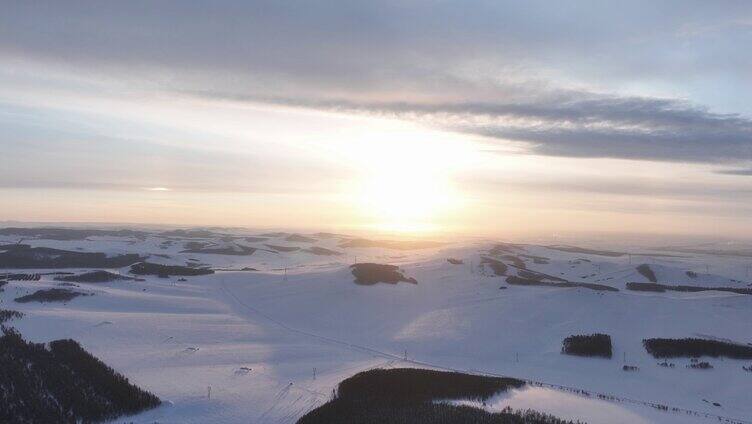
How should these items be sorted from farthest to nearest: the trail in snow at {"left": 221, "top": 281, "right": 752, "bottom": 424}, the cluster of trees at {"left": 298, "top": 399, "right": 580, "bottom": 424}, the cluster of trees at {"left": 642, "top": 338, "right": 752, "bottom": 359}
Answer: the cluster of trees at {"left": 642, "top": 338, "right": 752, "bottom": 359}, the trail in snow at {"left": 221, "top": 281, "right": 752, "bottom": 424}, the cluster of trees at {"left": 298, "top": 399, "right": 580, "bottom": 424}

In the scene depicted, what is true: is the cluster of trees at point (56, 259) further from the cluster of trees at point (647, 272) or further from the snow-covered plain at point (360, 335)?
the cluster of trees at point (647, 272)

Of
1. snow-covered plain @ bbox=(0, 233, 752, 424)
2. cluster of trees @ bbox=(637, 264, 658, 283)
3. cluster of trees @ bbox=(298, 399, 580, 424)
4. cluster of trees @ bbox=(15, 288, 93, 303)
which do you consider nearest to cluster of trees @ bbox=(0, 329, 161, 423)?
snow-covered plain @ bbox=(0, 233, 752, 424)

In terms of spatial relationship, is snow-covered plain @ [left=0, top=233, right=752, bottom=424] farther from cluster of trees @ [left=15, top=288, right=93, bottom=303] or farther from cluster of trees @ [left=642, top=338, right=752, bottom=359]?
cluster of trees @ [left=15, top=288, right=93, bottom=303]

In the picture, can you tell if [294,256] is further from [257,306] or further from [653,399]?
[653,399]

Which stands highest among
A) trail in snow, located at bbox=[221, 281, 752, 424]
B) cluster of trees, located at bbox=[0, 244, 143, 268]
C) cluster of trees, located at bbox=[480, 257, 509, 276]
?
cluster of trees, located at bbox=[480, 257, 509, 276]

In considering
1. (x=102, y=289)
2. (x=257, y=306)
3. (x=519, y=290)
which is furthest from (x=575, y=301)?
(x=102, y=289)

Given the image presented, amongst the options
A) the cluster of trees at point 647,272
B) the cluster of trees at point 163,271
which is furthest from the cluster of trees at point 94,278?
the cluster of trees at point 647,272

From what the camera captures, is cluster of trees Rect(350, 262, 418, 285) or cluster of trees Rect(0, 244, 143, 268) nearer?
cluster of trees Rect(350, 262, 418, 285)
